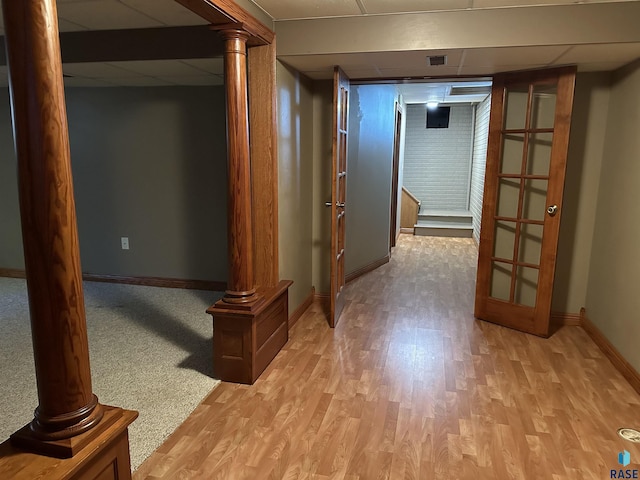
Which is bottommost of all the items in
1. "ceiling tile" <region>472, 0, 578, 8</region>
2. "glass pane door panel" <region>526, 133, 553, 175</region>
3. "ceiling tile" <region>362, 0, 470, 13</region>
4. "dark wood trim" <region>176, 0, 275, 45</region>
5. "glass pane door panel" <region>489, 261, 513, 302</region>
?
"glass pane door panel" <region>489, 261, 513, 302</region>

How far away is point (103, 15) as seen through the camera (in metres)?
2.70

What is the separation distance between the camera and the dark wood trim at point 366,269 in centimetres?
489

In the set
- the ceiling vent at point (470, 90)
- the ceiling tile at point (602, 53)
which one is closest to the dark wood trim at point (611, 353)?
the ceiling tile at point (602, 53)

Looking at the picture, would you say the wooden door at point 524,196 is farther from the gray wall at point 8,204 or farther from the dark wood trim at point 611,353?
the gray wall at point 8,204

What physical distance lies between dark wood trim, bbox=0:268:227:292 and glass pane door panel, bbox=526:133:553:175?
286 cm

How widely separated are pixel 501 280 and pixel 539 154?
992 millimetres

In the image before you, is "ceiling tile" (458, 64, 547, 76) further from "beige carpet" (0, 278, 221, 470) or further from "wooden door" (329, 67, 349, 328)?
"beige carpet" (0, 278, 221, 470)

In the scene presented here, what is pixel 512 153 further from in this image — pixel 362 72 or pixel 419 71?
pixel 362 72

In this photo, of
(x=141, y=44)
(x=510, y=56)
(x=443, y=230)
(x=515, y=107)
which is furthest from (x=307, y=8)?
(x=443, y=230)

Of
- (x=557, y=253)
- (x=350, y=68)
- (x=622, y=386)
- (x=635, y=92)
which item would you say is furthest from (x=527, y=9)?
(x=622, y=386)

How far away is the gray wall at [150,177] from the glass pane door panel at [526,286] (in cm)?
260

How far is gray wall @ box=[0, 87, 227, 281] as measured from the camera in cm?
424

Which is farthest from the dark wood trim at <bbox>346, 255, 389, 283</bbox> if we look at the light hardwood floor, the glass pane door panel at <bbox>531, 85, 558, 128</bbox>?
the glass pane door panel at <bbox>531, 85, 558, 128</bbox>

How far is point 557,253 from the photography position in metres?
3.54
